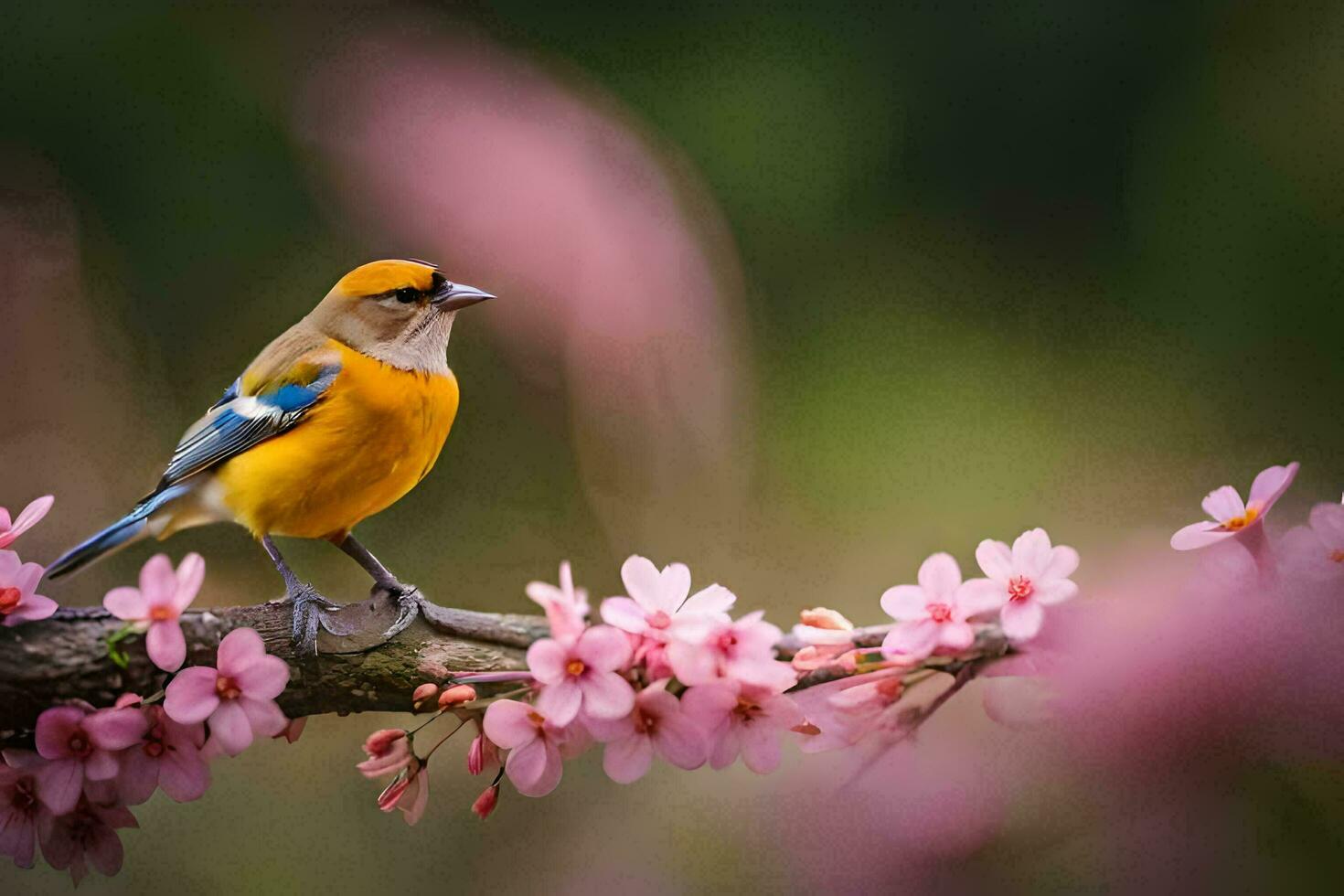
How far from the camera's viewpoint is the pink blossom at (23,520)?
697 mm

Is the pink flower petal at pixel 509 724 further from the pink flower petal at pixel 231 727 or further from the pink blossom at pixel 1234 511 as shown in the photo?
the pink blossom at pixel 1234 511

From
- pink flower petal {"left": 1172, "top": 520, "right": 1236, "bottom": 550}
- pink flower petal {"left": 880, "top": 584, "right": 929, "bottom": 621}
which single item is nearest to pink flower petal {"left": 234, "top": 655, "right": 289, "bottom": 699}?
pink flower petal {"left": 880, "top": 584, "right": 929, "bottom": 621}

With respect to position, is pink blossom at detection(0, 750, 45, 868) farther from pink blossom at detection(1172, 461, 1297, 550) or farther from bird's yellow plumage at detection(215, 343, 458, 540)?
pink blossom at detection(1172, 461, 1297, 550)

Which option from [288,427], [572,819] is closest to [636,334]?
[572,819]

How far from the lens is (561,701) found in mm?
649

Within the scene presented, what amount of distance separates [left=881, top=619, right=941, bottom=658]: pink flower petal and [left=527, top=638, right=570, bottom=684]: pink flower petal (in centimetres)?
17

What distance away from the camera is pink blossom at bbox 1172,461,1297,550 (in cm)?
64

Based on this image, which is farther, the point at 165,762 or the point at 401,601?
the point at 401,601

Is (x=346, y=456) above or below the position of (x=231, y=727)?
above

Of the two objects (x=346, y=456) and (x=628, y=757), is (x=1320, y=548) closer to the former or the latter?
(x=628, y=757)

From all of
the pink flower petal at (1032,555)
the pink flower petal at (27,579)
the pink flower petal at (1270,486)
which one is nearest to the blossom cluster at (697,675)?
the pink flower petal at (1032,555)

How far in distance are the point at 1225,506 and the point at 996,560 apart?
12cm

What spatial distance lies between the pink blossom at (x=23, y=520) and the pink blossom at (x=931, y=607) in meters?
0.45

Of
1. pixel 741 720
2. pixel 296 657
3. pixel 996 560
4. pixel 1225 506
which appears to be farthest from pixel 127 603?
pixel 1225 506
